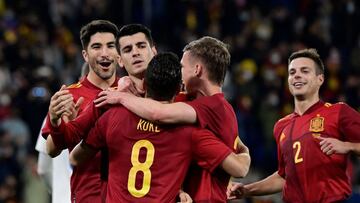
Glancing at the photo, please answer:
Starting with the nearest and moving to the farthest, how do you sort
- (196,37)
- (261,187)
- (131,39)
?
(131,39), (261,187), (196,37)

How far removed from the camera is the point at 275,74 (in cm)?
1714

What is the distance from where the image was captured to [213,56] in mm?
6039

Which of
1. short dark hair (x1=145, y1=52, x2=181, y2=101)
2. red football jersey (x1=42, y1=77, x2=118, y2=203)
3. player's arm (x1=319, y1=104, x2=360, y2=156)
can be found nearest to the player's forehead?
red football jersey (x1=42, y1=77, x2=118, y2=203)

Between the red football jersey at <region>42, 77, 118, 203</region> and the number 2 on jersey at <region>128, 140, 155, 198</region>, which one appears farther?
the red football jersey at <region>42, 77, 118, 203</region>

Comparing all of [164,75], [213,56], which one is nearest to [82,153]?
[164,75]

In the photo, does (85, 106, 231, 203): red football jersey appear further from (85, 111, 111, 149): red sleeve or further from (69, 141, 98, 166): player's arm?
(69, 141, 98, 166): player's arm

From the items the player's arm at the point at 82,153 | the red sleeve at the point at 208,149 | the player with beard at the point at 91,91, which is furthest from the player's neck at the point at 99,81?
the red sleeve at the point at 208,149

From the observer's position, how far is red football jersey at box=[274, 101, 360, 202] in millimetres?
7148

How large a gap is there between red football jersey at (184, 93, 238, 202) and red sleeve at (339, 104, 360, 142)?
4.82 ft

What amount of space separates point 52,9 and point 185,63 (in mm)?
12488

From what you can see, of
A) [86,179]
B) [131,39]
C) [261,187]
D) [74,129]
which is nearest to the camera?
[74,129]

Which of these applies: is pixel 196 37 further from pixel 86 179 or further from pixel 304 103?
pixel 86 179

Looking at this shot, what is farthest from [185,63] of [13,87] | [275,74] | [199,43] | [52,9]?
[52,9]

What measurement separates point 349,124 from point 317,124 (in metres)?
0.31
